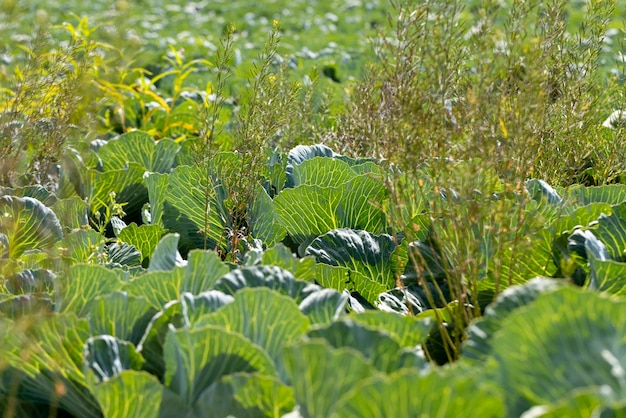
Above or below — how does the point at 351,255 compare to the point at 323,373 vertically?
below

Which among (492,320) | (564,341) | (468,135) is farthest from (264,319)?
(468,135)

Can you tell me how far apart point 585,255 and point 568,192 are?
1.20 ft

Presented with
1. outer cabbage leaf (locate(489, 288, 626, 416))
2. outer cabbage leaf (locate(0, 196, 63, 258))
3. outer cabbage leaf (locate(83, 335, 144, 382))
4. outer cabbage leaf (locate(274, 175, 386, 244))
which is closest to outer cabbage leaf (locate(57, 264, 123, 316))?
outer cabbage leaf (locate(83, 335, 144, 382))

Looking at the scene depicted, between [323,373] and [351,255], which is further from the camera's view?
[351,255]

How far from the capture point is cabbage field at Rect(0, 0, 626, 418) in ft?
4.76

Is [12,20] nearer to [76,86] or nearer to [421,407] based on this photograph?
[76,86]

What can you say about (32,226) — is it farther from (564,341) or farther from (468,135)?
(564,341)

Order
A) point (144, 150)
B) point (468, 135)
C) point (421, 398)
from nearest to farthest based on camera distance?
point (421, 398) → point (468, 135) → point (144, 150)

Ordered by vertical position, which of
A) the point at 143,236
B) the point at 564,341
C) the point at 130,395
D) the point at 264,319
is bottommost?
the point at 143,236

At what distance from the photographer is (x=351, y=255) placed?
8.95 ft

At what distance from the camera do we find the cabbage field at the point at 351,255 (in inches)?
57.1

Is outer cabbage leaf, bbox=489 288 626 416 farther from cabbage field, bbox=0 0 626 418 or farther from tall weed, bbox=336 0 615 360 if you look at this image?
tall weed, bbox=336 0 615 360

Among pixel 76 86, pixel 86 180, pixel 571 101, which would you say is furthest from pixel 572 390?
pixel 86 180

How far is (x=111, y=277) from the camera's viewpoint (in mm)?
2078
